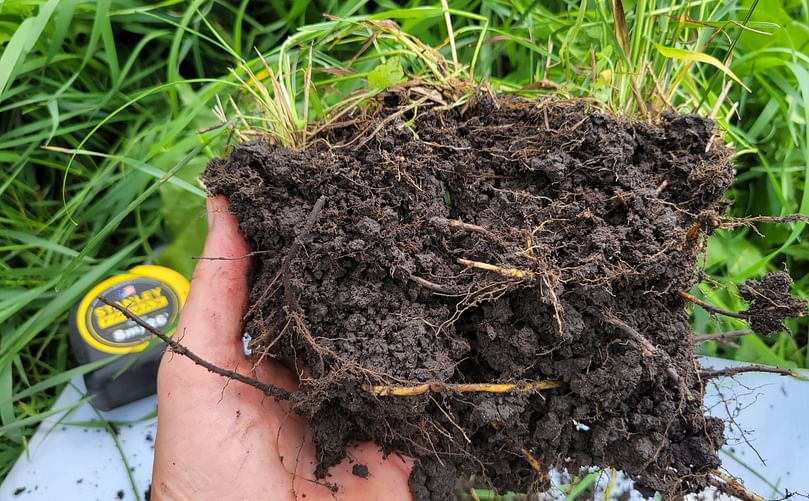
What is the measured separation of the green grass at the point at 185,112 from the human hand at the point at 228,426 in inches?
12.3

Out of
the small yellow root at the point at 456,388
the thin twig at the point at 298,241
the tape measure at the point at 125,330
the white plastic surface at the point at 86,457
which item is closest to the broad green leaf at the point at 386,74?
the thin twig at the point at 298,241

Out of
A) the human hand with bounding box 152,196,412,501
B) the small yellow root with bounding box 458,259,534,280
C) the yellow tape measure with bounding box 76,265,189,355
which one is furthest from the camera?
the yellow tape measure with bounding box 76,265,189,355

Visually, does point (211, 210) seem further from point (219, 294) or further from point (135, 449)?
point (135, 449)

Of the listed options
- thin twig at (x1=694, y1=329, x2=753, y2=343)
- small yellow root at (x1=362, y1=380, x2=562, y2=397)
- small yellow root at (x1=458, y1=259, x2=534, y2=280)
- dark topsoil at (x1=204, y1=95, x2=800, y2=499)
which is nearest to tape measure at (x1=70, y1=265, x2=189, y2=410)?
dark topsoil at (x1=204, y1=95, x2=800, y2=499)

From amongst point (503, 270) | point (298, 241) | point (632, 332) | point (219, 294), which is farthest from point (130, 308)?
point (632, 332)

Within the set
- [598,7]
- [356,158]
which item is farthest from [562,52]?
[356,158]

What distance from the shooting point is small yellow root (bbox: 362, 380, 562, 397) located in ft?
2.89

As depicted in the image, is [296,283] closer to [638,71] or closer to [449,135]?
[449,135]

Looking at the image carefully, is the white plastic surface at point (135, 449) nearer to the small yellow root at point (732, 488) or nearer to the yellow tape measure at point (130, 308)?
the yellow tape measure at point (130, 308)

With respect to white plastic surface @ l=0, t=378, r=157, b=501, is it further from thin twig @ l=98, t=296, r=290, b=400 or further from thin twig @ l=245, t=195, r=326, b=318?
thin twig @ l=245, t=195, r=326, b=318

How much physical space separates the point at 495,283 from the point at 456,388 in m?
0.18

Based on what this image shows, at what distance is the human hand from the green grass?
31 centimetres

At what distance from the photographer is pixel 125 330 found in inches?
56.5

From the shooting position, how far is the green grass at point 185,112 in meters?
1.30
